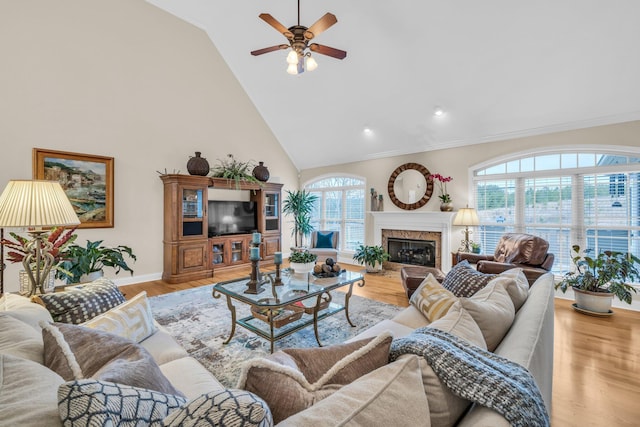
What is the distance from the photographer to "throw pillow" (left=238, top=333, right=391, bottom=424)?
736 millimetres

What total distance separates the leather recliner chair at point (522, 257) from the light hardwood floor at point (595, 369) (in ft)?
2.14

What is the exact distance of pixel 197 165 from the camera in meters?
5.11

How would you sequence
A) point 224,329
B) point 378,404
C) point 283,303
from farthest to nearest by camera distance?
point 224,329 → point 283,303 → point 378,404

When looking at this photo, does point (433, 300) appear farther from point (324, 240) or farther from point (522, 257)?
point (324, 240)

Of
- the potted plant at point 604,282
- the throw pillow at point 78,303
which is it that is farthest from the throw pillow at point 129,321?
the potted plant at point 604,282

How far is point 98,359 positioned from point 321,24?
297 cm

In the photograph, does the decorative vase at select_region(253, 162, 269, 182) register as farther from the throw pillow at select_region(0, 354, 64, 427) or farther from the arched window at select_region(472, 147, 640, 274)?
the throw pillow at select_region(0, 354, 64, 427)

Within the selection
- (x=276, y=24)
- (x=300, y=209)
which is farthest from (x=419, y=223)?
(x=276, y=24)

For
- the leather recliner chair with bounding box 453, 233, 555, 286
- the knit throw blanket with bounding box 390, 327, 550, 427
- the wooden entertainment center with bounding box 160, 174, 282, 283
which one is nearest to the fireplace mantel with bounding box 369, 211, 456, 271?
the leather recliner chair with bounding box 453, 233, 555, 286

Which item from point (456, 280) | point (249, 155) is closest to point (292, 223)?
point (249, 155)

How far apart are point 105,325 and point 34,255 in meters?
0.98

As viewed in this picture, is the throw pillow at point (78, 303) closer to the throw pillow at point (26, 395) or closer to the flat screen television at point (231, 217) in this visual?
the throw pillow at point (26, 395)

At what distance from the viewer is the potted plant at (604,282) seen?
10.5 feet

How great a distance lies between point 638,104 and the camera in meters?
3.53
